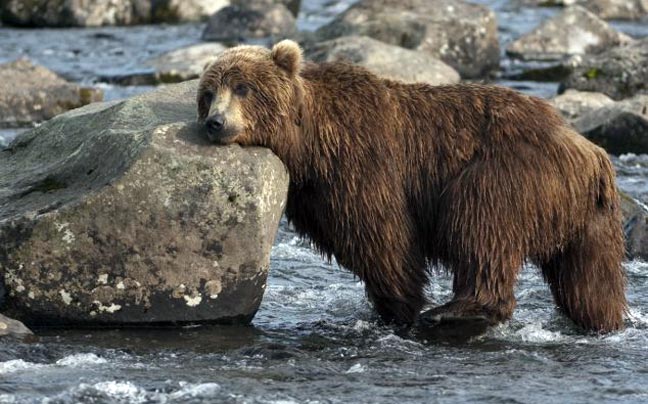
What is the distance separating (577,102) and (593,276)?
777cm

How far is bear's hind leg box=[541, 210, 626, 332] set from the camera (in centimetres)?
843

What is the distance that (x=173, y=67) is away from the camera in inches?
764

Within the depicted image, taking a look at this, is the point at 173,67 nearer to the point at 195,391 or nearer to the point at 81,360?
the point at 81,360

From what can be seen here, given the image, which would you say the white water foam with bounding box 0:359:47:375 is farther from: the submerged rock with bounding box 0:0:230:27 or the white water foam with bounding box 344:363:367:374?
the submerged rock with bounding box 0:0:230:27

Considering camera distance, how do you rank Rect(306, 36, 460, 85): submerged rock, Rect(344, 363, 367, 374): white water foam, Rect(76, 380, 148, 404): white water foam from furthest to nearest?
Rect(306, 36, 460, 85): submerged rock → Rect(344, 363, 367, 374): white water foam → Rect(76, 380, 148, 404): white water foam

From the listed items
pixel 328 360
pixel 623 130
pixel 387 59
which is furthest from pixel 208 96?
pixel 387 59

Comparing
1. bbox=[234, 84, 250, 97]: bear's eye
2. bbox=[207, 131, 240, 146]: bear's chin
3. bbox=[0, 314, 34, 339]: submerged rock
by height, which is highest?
bbox=[234, 84, 250, 97]: bear's eye

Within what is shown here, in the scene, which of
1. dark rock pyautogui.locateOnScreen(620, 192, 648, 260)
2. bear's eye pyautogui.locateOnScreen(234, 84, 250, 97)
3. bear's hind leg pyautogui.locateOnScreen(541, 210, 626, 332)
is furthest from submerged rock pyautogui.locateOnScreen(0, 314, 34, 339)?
dark rock pyautogui.locateOnScreen(620, 192, 648, 260)

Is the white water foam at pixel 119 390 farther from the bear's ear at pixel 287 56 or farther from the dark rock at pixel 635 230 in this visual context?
the dark rock at pixel 635 230

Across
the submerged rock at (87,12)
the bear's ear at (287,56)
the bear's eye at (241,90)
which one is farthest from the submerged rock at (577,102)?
the submerged rock at (87,12)

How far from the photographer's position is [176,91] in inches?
358

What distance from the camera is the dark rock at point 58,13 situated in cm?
2500

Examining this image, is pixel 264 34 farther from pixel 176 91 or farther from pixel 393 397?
pixel 393 397

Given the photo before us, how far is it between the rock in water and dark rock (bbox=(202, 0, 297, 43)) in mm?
14944
